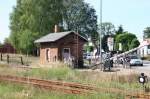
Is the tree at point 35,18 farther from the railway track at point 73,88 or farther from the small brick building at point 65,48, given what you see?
the railway track at point 73,88

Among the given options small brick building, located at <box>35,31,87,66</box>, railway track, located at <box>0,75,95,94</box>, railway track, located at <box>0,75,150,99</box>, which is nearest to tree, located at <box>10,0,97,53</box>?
small brick building, located at <box>35,31,87,66</box>

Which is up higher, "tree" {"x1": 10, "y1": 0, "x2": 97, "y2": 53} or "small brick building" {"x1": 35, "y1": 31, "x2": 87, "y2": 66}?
"tree" {"x1": 10, "y1": 0, "x2": 97, "y2": 53}

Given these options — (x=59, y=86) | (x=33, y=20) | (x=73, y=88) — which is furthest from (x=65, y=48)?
(x=33, y=20)

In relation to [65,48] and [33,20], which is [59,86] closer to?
[65,48]

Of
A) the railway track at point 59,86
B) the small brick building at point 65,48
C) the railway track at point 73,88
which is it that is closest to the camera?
the railway track at point 73,88

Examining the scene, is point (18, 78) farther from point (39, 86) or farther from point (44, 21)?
point (44, 21)

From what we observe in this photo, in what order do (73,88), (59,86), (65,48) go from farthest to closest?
1. (65,48)
2. (59,86)
3. (73,88)

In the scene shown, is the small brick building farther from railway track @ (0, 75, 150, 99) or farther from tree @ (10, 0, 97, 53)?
tree @ (10, 0, 97, 53)

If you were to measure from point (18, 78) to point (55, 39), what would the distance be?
21.9 m

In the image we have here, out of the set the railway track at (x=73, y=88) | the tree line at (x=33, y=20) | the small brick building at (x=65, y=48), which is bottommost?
the railway track at (x=73, y=88)

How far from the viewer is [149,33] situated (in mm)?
154375

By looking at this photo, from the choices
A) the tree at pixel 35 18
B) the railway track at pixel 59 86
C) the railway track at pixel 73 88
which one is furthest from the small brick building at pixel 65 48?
the tree at pixel 35 18

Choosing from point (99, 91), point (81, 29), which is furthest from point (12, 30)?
point (99, 91)

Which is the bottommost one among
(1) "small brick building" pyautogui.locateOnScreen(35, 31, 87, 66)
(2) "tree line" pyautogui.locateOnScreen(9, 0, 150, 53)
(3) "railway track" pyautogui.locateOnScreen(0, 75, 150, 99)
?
(3) "railway track" pyautogui.locateOnScreen(0, 75, 150, 99)
